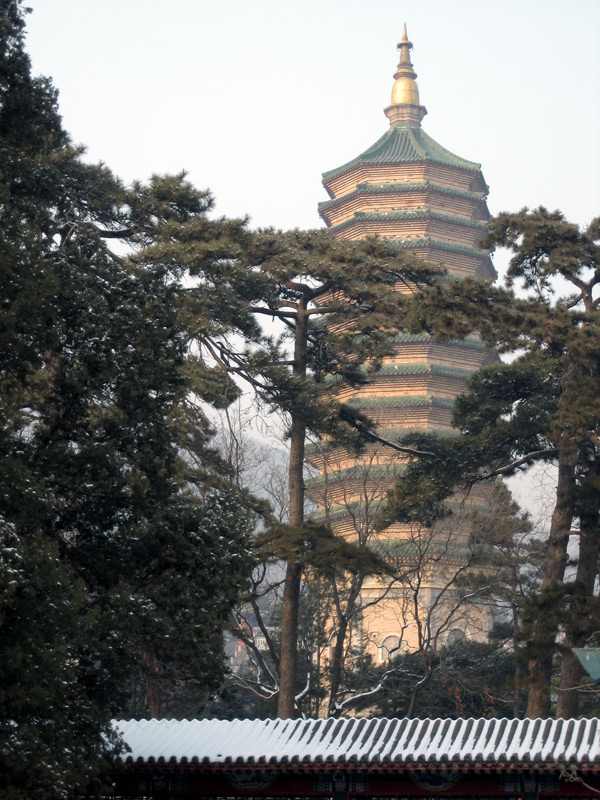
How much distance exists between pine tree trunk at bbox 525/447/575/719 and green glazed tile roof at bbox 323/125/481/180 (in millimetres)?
13821

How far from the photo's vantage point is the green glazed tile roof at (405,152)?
89.8 feet

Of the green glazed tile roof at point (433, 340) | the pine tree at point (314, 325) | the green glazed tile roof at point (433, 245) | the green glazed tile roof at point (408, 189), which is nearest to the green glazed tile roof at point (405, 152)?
the green glazed tile roof at point (408, 189)

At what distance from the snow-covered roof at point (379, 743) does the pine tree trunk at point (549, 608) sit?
91.5 inches

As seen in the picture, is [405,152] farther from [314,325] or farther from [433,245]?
[314,325]

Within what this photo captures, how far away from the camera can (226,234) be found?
14.8m

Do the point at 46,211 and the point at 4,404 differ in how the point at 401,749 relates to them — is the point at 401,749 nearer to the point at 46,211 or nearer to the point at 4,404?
the point at 4,404

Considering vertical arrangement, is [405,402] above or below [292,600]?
above

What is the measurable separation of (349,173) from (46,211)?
17385 millimetres

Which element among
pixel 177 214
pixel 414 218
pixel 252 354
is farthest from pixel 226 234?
pixel 414 218

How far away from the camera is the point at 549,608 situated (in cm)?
1421

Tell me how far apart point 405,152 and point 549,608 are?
1622 centimetres

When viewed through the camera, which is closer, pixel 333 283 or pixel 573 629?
pixel 573 629

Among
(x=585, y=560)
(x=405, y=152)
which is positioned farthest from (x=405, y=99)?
(x=585, y=560)

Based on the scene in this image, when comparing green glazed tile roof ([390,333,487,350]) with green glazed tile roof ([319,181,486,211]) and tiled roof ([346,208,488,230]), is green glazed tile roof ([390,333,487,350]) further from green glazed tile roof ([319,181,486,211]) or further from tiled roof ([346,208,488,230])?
green glazed tile roof ([319,181,486,211])
